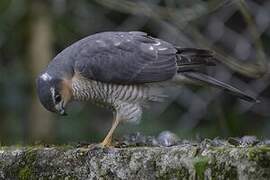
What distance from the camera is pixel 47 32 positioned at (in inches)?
255

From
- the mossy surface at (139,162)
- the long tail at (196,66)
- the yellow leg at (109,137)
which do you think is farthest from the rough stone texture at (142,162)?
the long tail at (196,66)

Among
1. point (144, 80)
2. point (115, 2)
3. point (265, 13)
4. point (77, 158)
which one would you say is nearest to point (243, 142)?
point (77, 158)

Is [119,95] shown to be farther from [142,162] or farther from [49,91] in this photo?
[142,162]

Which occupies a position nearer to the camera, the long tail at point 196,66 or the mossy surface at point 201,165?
the mossy surface at point 201,165

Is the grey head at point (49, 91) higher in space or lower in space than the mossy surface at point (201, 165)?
lower

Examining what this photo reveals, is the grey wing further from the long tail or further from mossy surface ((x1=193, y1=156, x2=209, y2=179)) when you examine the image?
mossy surface ((x1=193, y1=156, x2=209, y2=179))

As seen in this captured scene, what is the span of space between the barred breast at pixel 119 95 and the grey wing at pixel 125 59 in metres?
0.04

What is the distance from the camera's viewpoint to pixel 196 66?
454cm

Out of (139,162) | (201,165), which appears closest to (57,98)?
(139,162)

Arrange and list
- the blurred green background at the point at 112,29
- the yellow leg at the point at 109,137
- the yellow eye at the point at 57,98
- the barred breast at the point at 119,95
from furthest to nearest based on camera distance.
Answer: the blurred green background at the point at 112,29 → the yellow eye at the point at 57,98 → the barred breast at the point at 119,95 → the yellow leg at the point at 109,137

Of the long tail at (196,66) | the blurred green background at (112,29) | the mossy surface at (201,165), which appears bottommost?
the blurred green background at (112,29)

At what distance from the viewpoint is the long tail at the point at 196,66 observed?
437cm

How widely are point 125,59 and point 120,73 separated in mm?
136

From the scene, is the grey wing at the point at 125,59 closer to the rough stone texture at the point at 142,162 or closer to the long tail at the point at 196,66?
the long tail at the point at 196,66
